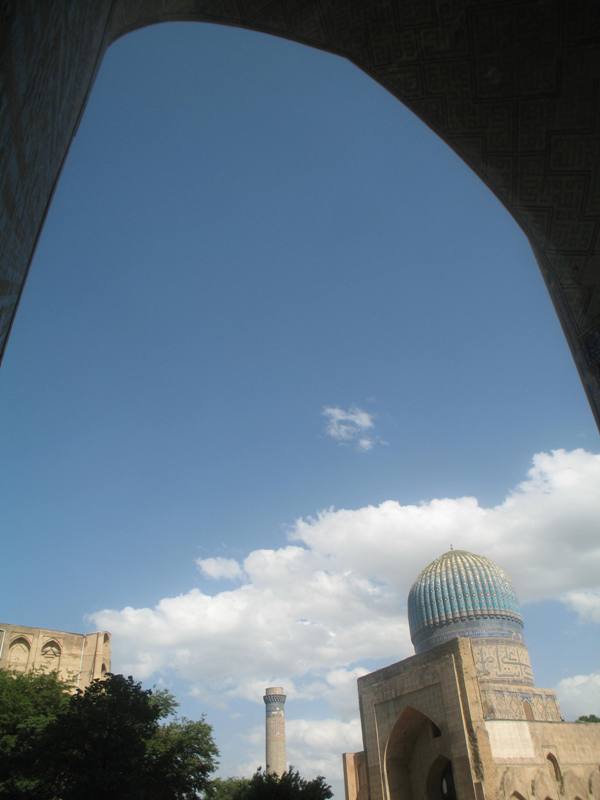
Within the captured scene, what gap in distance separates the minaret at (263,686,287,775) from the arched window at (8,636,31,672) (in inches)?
706

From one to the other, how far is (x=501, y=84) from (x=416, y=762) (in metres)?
20.3

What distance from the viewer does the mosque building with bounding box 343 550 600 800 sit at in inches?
620

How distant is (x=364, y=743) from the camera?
19.4m

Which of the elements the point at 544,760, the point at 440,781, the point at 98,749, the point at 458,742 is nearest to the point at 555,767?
the point at 544,760

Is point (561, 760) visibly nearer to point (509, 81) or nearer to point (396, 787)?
point (396, 787)

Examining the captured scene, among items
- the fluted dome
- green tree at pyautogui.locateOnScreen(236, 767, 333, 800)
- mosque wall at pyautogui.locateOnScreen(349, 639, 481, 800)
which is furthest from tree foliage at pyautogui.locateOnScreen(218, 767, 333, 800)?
the fluted dome

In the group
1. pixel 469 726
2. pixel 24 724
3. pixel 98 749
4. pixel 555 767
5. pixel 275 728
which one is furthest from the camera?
pixel 275 728

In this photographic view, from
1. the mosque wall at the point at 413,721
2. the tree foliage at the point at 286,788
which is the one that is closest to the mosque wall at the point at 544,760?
the mosque wall at the point at 413,721

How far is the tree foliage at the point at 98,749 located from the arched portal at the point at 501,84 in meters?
13.4

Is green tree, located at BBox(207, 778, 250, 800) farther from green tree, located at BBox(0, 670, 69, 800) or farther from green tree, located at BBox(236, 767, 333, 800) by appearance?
green tree, located at BBox(0, 670, 69, 800)

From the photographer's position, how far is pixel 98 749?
12.6 m

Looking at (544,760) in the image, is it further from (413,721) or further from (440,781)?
(413,721)

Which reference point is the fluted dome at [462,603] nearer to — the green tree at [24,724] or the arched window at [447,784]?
the arched window at [447,784]

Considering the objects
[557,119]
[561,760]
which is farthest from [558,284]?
[561,760]
